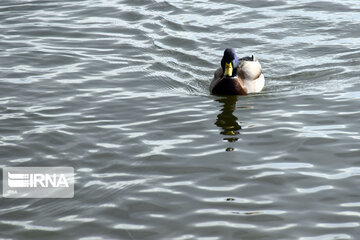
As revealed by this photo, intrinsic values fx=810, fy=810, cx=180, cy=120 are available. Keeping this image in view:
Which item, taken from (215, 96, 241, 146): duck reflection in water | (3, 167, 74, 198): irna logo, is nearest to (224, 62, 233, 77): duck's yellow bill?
(215, 96, 241, 146): duck reflection in water

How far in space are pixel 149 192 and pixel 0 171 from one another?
186 cm

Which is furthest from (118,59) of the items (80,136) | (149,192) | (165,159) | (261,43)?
(149,192)

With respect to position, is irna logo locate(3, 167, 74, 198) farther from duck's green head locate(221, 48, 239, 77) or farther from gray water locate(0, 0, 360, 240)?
duck's green head locate(221, 48, 239, 77)

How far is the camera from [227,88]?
44.0ft

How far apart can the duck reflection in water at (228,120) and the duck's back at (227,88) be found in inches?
4.6

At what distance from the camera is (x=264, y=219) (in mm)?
8383

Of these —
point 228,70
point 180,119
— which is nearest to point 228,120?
point 180,119

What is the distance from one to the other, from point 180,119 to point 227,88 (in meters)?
1.94

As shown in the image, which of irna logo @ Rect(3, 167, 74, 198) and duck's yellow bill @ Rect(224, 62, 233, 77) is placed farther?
duck's yellow bill @ Rect(224, 62, 233, 77)

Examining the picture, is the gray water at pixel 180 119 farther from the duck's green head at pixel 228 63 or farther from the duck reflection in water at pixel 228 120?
the duck's green head at pixel 228 63

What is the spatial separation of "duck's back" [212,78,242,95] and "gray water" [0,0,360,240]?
18cm

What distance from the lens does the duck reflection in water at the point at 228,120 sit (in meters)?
11.1

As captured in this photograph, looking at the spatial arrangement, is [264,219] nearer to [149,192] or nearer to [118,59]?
[149,192]

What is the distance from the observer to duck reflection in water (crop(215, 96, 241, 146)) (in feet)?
36.3
